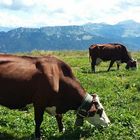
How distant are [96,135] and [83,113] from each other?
31.6 inches

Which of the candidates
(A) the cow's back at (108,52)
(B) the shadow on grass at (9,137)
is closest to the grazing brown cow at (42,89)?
(B) the shadow on grass at (9,137)

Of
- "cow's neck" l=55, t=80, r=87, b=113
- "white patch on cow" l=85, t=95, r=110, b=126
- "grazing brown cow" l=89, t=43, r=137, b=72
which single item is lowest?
"grazing brown cow" l=89, t=43, r=137, b=72

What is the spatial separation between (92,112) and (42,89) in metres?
1.92

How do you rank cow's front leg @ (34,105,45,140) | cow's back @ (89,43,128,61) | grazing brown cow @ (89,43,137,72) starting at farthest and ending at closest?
cow's back @ (89,43,128,61) < grazing brown cow @ (89,43,137,72) < cow's front leg @ (34,105,45,140)

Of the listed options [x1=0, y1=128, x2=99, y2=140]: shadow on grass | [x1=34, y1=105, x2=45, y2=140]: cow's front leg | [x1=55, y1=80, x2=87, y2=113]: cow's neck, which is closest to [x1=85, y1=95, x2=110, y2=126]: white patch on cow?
[x1=0, y1=128, x2=99, y2=140]: shadow on grass

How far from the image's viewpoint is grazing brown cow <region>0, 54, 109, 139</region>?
42.5ft

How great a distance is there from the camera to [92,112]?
1380 centimetres

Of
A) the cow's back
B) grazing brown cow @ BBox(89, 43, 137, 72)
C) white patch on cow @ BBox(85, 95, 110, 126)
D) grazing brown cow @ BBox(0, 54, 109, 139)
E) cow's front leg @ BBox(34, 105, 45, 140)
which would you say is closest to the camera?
grazing brown cow @ BBox(0, 54, 109, 139)

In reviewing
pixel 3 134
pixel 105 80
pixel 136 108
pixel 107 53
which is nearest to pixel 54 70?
pixel 3 134

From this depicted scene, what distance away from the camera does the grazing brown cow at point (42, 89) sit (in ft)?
42.5

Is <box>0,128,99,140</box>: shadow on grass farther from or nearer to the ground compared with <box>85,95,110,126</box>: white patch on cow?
nearer to the ground

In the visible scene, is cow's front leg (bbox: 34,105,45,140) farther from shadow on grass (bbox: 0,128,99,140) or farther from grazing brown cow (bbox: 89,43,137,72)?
grazing brown cow (bbox: 89,43,137,72)

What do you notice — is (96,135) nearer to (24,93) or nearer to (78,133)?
(78,133)

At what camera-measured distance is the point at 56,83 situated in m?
13.2
